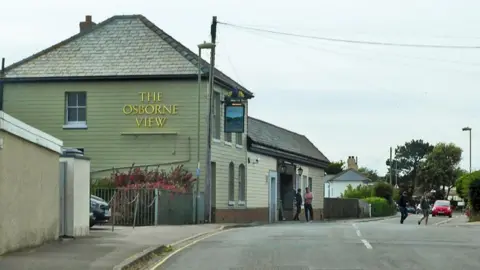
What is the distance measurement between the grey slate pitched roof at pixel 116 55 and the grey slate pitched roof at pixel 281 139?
6656 mm

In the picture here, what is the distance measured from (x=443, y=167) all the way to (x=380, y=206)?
41703 mm

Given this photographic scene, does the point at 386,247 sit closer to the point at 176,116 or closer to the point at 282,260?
the point at 282,260

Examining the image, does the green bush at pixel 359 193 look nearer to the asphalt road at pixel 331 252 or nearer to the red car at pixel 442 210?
the red car at pixel 442 210

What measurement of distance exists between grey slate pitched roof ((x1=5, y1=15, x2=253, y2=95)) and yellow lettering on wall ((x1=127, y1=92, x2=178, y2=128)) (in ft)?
3.26

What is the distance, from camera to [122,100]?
34594 millimetres

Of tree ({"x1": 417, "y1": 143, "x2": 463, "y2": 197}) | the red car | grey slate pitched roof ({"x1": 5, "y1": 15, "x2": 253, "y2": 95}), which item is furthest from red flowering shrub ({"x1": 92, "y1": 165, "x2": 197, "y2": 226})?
tree ({"x1": 417, "y1": 143, "x2": 463, "y2": 197})

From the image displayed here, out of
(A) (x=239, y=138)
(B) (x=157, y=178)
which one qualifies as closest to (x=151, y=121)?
(B) (x=157, y=178)

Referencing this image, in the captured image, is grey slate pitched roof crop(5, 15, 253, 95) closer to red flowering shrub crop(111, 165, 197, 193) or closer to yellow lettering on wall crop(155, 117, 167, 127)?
yellow lettering on wall crop(155, 117, 167, 127)

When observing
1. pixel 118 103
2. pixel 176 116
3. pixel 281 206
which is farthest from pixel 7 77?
pixel 281 206

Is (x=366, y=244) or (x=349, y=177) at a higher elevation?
(x=349, y=177)

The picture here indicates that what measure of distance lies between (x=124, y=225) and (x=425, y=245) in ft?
41.8

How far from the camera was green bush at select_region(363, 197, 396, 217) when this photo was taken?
229ft

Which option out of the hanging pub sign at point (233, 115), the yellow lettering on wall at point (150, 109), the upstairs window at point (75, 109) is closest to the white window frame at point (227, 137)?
the hanging pub sign at point (233, 115)

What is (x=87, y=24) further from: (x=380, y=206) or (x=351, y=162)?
(x=351, y=162)
